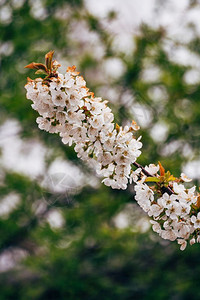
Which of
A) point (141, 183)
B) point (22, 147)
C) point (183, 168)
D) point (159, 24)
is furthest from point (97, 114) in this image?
point (22, 147)

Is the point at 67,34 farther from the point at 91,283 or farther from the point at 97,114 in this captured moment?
the point at 97,114

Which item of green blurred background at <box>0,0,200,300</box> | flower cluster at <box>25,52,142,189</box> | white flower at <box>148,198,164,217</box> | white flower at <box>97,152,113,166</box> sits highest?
green blurred background at <box>0,0,200,300</box>

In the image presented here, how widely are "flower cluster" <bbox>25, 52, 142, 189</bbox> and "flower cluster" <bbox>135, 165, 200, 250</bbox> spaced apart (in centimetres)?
9

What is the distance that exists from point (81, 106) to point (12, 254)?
427cm

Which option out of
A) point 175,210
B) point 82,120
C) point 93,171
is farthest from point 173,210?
point 93,171

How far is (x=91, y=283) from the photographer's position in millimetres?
3422

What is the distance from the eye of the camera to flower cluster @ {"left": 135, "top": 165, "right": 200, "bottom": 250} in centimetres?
105

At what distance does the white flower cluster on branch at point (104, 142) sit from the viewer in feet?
3.48

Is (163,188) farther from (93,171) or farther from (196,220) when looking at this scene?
(93,171)

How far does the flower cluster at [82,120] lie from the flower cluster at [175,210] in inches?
3.6

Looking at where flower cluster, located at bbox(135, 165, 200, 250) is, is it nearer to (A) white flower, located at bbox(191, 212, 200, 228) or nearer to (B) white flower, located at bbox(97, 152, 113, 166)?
(A) white flower, located at bbox(191, 212, 200, 228)

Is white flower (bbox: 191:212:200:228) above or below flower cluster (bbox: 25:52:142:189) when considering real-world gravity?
below

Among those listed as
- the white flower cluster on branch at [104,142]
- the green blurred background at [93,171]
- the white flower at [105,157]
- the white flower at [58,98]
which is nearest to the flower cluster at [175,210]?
the white flower cluster on branch at [104,142]

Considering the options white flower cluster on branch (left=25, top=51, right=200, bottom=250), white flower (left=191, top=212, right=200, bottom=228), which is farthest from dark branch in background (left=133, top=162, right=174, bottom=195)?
white flower (left=191, top=212, right=200, bottom=228)
